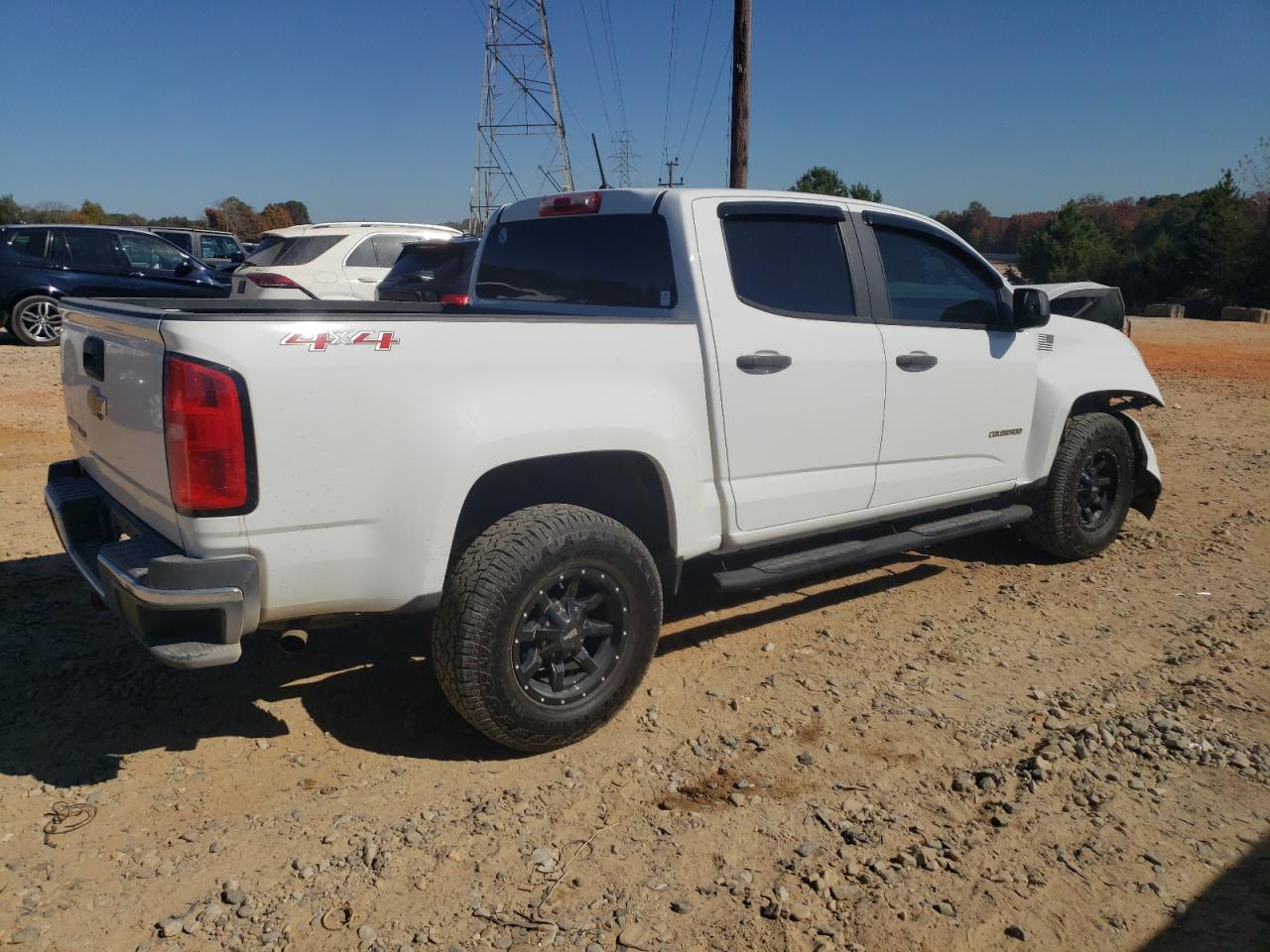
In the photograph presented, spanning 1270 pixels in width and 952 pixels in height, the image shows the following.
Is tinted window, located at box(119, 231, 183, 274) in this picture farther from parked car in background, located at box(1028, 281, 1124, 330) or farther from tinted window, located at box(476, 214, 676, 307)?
parked car in background, located at box(1028, 281, 1124, 330)

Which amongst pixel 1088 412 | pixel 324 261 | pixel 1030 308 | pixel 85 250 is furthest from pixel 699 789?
pixel 85 250

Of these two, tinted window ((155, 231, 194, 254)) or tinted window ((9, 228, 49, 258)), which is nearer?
tinted window ((9, 228, 49, 258))

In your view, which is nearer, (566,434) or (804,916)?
(804,916)

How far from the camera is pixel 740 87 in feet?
50.7

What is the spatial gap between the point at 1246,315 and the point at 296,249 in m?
24.3

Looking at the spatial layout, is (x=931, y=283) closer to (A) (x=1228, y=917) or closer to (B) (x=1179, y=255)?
(A) (x=1228, y=917)

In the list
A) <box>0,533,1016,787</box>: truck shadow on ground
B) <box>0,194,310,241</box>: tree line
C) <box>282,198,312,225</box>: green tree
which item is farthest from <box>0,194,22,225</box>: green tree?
<box>0,533,1016,787</box>: truck shadow on ground

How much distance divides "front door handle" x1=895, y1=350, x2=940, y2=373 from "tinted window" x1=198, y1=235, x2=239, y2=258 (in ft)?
58.6

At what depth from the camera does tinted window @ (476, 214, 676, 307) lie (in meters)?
3.85

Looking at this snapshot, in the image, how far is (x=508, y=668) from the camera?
3.11m

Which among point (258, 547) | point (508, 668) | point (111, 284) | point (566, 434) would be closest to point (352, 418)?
point (258, 547)

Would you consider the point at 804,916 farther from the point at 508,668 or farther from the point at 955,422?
the point at 955,422

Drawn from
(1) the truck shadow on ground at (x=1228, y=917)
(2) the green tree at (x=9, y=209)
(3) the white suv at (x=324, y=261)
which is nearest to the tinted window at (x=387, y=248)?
(3) the white suv at (x=324, y=261)

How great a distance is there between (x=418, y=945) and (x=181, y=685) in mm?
1920
